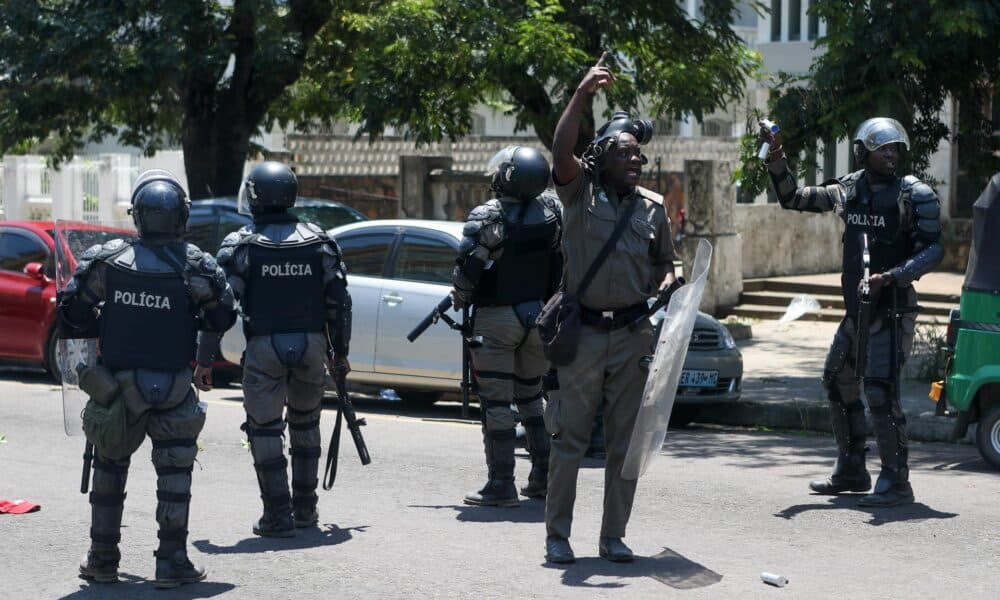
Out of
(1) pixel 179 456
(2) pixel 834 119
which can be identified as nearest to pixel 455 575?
(1) pixel 179 456

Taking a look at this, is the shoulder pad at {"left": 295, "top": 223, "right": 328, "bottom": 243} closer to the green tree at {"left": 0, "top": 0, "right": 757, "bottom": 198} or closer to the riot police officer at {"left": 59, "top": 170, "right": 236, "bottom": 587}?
the riot police officer at {"left": 59, "top": 170, "right": 236, "bottom": 587}

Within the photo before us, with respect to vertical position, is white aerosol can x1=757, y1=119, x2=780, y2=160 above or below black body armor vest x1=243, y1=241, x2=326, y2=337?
above

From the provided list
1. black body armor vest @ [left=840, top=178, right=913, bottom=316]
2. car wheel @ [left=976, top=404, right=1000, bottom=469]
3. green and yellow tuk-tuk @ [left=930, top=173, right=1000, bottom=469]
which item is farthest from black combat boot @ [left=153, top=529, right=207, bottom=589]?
car wheel @ [left=976, top=404, right=1000, bottom=469]

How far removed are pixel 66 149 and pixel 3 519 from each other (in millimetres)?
13988

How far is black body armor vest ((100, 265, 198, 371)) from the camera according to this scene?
6.67 meters

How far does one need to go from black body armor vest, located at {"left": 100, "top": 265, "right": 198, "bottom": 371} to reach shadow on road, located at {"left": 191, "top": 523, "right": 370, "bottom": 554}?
121 cm

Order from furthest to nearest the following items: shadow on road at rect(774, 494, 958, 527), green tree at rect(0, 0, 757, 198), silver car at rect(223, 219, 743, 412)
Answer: green tree at rect(0, 0, 757, 198)
silver car at rect(223, 219, 743, 412)
shadow on road at rect(774, 494, 958, 527)

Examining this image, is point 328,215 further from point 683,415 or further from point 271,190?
point 271,190

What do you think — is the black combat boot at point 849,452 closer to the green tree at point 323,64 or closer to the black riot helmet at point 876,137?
the black riot helmet at point 876,137

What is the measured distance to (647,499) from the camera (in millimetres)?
8742

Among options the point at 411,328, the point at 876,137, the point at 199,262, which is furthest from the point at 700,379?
the point at 199,262

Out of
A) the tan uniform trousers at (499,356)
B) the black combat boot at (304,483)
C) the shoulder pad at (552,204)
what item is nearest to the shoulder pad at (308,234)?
the black combat boot at (304,483)

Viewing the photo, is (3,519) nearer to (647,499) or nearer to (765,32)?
(647,499)

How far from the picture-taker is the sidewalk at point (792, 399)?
37.8ft
